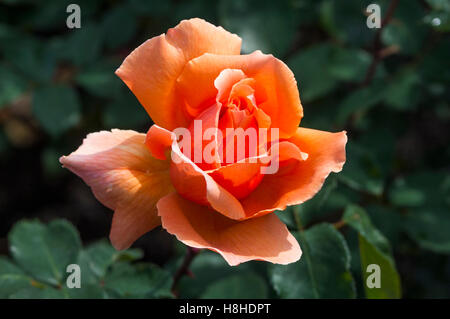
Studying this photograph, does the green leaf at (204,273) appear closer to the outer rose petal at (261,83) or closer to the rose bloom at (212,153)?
the rose bloom at (212,153)

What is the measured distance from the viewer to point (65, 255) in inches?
58.3

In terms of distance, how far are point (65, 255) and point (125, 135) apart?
1.85 ft

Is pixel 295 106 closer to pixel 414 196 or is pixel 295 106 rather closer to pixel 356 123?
pixel 414 196

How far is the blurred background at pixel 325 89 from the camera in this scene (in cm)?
171

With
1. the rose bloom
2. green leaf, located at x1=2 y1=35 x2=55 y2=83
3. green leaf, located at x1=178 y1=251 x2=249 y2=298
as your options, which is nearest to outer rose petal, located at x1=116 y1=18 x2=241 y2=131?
the rose bloom

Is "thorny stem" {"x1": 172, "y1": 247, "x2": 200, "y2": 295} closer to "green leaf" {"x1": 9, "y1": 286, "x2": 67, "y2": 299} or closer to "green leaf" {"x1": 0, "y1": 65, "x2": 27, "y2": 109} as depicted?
"green leaf" {"x1": 9, "y1": 286, "x2": 67, "y2": 299}

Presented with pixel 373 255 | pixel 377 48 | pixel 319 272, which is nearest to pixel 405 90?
pixel 377 48

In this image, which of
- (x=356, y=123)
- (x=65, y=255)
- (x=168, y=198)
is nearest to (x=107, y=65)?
(x=65, y=255)

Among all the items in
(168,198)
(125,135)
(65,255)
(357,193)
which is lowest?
(65,255)

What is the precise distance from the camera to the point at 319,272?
124 centimetres

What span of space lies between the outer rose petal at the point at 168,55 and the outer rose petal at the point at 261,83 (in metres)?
0.03

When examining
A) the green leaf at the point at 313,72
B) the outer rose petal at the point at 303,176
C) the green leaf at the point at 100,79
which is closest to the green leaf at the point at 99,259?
the outer rose petal at the point at 303,176

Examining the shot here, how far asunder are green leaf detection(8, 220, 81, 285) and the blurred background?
0.7 inches

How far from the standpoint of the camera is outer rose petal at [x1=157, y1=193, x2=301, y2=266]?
97 cm
